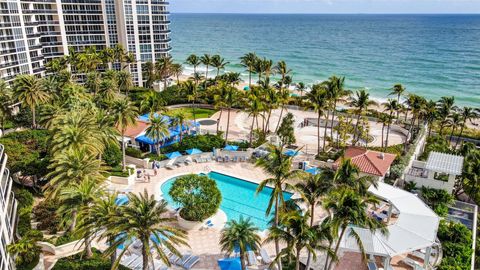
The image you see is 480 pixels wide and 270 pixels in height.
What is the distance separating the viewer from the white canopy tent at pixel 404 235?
26.7 m

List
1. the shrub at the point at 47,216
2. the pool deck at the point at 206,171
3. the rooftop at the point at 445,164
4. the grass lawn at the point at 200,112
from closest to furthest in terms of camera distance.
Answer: the pool deck at the point at 206,171
the shrub at the point at 47,216
the rooftop at the point at 445,164
the grass lawn at the point at 200,112

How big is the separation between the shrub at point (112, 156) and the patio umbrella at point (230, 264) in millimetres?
22159

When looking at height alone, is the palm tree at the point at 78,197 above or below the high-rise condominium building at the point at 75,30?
below

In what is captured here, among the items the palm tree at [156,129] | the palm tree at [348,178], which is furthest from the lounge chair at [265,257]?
the palm tree at [156,129]

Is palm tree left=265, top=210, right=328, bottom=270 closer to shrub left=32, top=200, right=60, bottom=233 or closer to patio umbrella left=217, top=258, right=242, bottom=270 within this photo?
patio umbrella left=217, top=258, right=242, bottom=270

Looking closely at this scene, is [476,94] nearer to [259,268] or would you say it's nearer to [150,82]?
[150,82]

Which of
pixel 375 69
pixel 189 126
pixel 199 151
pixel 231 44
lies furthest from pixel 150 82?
pixel 231 44

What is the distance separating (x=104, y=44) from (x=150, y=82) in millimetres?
12733

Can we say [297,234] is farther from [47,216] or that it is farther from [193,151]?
[193,151]

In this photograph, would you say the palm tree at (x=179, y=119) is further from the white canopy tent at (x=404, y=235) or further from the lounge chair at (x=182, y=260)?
the white canopy tent at (x=404, y=235)

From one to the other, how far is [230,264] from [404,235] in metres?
13.4

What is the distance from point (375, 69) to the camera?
389ft

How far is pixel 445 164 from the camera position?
38.1 m

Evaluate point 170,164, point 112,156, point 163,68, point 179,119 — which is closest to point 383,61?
point 163,68
